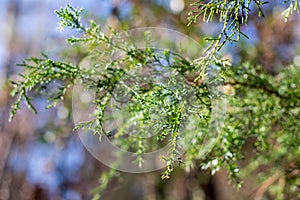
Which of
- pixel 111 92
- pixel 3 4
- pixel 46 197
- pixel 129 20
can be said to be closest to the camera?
pixel 111 92

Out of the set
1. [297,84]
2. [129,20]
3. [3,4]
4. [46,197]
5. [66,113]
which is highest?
[3,4]

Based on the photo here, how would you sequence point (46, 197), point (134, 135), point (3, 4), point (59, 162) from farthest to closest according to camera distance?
point (3, 4), point (46, 197), point (59, 162), point (134, 135)

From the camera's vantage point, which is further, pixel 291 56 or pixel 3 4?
pixel 3 4

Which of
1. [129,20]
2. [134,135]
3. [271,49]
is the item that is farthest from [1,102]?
[134,135]

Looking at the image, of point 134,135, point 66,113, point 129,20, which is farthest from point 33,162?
point 134,135

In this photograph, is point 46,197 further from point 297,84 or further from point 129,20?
point 297,84

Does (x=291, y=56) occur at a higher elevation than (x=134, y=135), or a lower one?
higher

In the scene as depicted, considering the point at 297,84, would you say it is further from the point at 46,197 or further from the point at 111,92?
the point at 46,197
